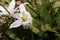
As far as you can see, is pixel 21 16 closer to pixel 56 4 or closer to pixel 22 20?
pixel 22 20

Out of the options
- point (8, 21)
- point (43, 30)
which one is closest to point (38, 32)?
point (43, 30)

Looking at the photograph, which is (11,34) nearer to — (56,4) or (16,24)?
(16,24)

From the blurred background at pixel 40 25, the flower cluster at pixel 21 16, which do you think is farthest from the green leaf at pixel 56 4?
the flower cluster at pixel 21 16

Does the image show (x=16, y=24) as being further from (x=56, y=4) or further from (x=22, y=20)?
(x=56, y=4)

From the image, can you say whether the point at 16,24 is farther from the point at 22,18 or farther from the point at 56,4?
the point at 56,4

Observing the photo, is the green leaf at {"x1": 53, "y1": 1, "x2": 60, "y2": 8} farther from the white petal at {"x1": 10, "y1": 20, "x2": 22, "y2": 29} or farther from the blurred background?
the white petal at {"x1": 10, "y1": 20, "x2": 22, "y2": 29}

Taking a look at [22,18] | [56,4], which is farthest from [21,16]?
[56,4]

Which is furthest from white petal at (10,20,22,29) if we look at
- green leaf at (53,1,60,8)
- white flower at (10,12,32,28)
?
green leaf at (53,1,60,8)

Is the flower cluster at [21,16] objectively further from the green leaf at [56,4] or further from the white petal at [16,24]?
the green leaf at [56,4]

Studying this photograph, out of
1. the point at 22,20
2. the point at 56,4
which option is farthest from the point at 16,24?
the point at 56,4

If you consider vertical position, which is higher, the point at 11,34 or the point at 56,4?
the point at 56,4

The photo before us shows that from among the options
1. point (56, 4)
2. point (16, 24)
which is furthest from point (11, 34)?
point (56, 4)
